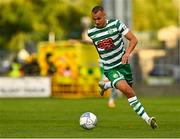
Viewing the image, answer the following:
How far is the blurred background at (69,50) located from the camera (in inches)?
1187

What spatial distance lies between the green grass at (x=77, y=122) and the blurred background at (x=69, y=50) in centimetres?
175

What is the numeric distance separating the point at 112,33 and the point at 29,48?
33638 mm

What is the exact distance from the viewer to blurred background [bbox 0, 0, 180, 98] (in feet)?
98.9

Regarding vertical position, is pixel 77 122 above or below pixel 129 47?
below

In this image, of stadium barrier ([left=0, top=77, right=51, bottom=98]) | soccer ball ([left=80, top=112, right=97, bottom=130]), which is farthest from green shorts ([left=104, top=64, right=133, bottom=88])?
stadium barrier ([left=0, top=77, right=51, bottom=98])

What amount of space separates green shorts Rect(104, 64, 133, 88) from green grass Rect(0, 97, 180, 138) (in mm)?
891

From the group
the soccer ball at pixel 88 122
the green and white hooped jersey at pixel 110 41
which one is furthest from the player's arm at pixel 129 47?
the soccer ball at pixel 88 122

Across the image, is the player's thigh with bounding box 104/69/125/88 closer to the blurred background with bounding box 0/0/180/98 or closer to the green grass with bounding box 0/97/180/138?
the green grass with bounding box 0/97/180/138

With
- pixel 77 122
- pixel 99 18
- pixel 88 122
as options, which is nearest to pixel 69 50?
pixel 77 122

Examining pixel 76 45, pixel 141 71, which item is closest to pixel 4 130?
pixel 76 45

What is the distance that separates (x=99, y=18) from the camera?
1491 cm

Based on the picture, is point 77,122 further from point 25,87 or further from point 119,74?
point 25,87

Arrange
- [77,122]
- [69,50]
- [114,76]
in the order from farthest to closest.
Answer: [69,50]
[77,122]
[114,76]

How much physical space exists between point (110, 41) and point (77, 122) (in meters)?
2.25
